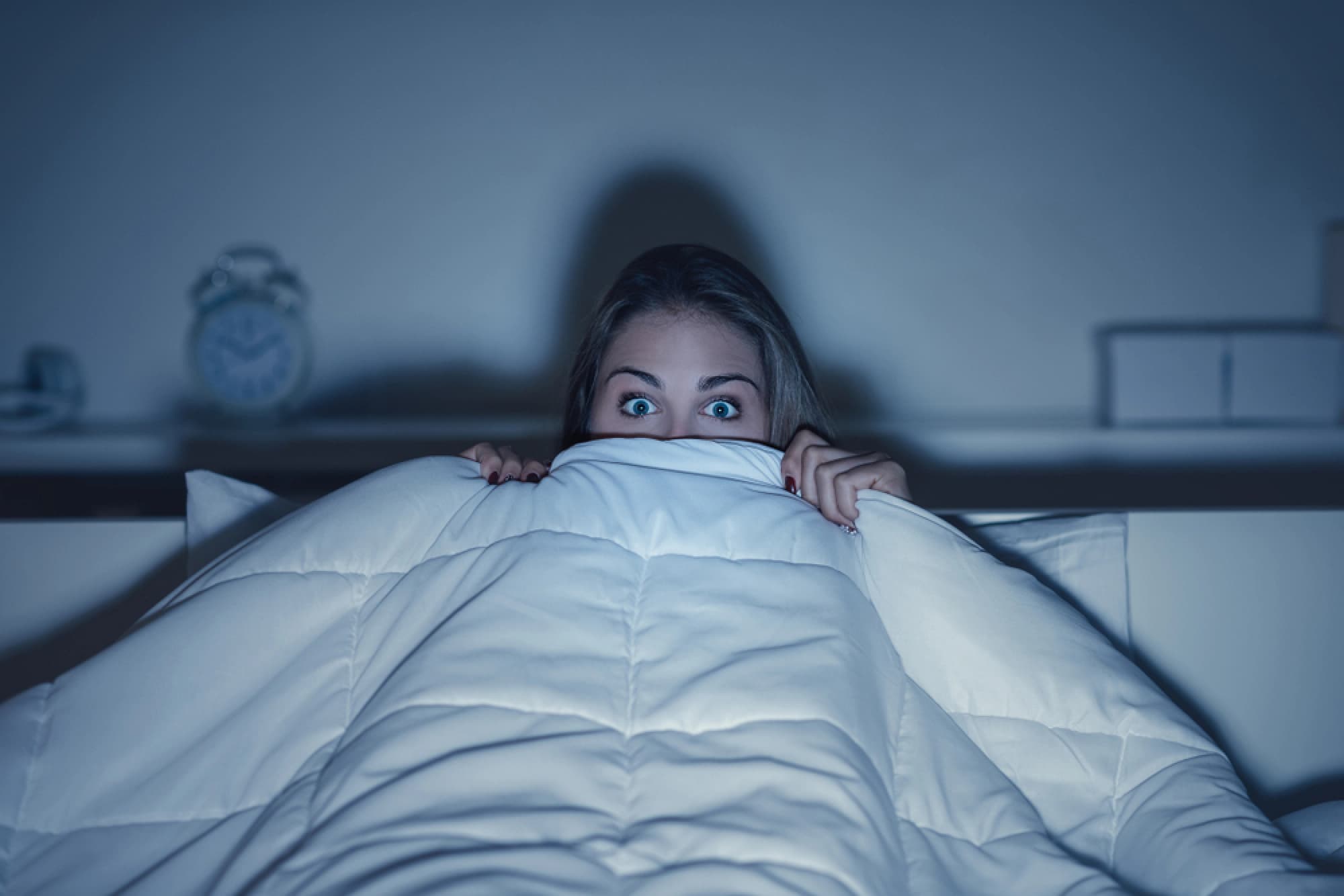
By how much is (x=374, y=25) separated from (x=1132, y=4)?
1.32 m

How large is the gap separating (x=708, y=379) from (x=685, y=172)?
0.74 meters

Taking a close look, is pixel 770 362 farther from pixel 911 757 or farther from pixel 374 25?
pixel 374 25

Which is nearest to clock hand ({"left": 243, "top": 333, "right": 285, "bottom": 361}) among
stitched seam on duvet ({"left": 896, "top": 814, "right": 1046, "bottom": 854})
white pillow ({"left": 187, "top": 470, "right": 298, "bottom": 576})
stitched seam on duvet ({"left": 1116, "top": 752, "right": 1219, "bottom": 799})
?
white pillow ({"left": 187, "top": 470, "right": 298, "bottom": 576})

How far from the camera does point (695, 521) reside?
2.70ft

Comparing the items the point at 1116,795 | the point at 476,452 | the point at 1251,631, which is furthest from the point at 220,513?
the point at 1251,631

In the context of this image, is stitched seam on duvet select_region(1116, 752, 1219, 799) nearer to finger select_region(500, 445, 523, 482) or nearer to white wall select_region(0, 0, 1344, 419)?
finger select_region(500, 445, 523, 482)

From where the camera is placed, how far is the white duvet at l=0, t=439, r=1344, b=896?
604 millimetres

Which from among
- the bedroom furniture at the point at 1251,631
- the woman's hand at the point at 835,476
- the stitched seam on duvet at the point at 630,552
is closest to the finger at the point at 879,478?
the woman's hand at the point at 835,476

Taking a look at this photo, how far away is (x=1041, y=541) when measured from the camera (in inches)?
42.6

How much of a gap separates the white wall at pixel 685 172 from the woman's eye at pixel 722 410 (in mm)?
651

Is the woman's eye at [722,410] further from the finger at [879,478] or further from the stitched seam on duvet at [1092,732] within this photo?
the stitched seam on duvet at [1092,732]

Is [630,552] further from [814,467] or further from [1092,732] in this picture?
[1092,732]

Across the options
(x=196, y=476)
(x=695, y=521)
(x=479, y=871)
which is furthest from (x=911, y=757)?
(x=196, y=476)

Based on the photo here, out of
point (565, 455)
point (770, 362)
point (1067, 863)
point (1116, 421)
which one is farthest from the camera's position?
point (1116, 421)
